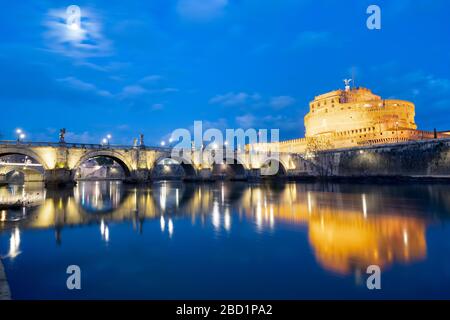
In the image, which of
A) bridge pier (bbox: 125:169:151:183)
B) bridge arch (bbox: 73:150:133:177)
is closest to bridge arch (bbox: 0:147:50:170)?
bridge arch (bbox: 73:150:133:177)

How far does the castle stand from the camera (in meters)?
65.4

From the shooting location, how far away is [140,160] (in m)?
46.7

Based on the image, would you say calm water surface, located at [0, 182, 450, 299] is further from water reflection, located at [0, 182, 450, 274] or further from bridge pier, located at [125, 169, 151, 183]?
bridge pier, located at [125, 169, 151, 183]

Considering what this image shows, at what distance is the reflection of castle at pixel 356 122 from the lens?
65312mm

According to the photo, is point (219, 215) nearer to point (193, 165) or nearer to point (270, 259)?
point (270, 259)

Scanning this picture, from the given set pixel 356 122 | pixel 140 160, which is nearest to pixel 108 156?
pixel 140 160

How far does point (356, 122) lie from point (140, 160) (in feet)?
193

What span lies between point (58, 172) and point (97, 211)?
933 inches

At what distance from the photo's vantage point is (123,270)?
7.53m

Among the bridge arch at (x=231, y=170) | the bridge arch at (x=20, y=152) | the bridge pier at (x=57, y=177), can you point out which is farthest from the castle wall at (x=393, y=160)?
the bridge arch at (x=20, y=152)

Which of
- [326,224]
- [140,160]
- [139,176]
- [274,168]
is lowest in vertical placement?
[326,224]

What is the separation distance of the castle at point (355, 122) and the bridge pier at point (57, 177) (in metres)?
54.1

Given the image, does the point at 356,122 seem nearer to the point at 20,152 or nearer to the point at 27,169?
the point at 20,152
